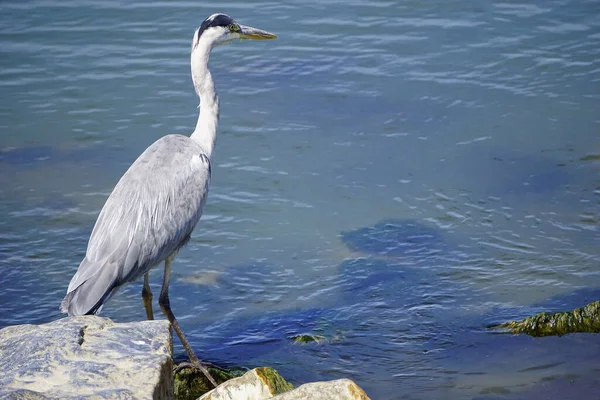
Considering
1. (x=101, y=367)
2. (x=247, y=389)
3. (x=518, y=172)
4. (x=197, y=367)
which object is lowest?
(x=197, y=367)

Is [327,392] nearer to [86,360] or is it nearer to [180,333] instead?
[86,360]

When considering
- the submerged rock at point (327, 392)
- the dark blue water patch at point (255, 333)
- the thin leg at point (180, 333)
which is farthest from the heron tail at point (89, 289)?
the submerged rock at point (327, 392)

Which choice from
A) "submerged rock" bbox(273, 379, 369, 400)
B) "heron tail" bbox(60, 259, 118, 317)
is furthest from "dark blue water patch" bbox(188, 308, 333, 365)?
"submerged rock" bbox(273, 379, 369, 400)

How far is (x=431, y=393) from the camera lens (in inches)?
209

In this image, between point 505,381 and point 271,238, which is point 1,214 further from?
point 505,381

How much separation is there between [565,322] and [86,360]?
10.8ft

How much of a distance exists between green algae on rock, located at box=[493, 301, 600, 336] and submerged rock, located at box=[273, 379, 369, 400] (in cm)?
223

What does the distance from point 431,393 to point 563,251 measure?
7.55 ft

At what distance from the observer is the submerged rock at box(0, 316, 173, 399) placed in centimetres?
358

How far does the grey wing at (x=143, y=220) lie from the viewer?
5.26 meters

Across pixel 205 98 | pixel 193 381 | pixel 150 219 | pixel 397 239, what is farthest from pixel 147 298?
pixel 397 239

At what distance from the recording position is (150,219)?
5.66m

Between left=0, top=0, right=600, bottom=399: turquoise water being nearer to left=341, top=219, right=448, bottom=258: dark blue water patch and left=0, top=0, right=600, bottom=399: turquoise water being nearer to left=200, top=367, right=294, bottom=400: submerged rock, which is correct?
left=341, top=219, right=448, bottom=258: dark blue water patch

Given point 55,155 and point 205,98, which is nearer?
point 205,98
